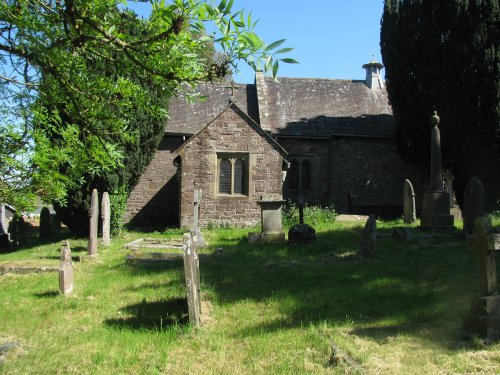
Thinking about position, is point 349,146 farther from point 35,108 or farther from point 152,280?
point 35,108

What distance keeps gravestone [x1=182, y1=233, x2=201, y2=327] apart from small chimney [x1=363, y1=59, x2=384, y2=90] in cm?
2050

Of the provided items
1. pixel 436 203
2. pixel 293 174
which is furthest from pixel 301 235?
pixel 293 174

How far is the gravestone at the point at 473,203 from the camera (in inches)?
426

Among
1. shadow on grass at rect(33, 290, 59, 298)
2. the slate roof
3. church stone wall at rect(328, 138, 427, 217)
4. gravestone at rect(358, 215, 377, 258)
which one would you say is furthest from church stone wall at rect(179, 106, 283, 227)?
shadow on grass at rect(33, 290, 59, 298)

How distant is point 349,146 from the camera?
827 inches

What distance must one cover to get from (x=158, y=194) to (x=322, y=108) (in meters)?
8.66

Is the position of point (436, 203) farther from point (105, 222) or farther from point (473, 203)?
point (105, 222)

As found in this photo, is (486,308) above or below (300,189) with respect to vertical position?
below

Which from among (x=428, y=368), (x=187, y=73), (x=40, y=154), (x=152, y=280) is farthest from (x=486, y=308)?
(x=152, y=280)

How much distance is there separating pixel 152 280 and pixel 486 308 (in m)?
5.41

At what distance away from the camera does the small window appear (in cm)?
1756

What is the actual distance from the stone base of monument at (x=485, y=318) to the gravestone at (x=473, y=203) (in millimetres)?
6026

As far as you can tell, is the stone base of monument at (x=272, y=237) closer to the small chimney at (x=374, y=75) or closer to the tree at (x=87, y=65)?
the tree at (x=87, y=65)

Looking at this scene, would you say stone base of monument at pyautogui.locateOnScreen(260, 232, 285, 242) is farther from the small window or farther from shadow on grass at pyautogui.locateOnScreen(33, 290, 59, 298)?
shadow on grass at pyautogui.locateOnScreen(33, 290, 59, 298)
